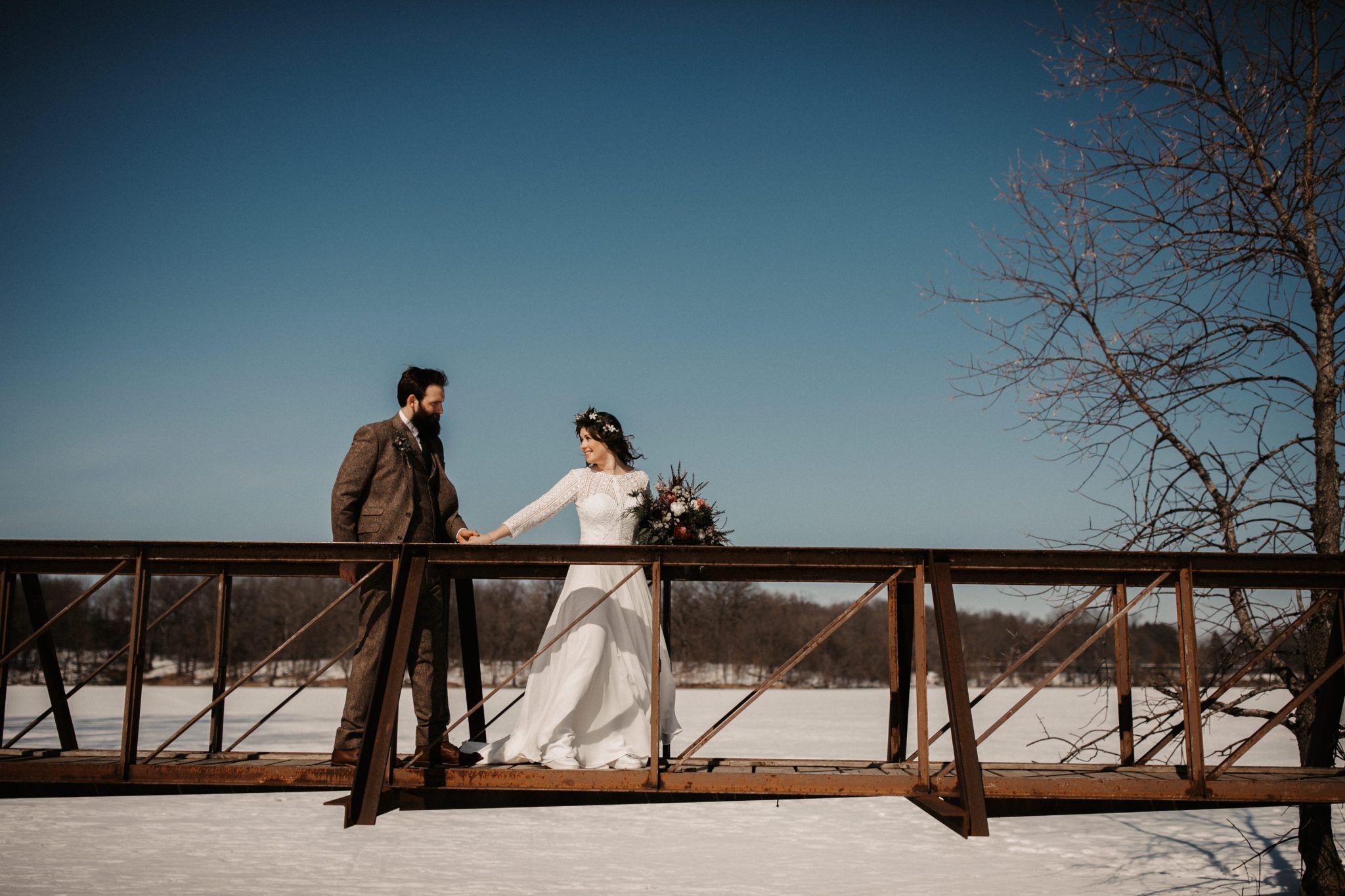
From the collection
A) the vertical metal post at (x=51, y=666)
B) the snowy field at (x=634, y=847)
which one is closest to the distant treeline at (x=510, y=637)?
the snowy field at (x=634, y=847)

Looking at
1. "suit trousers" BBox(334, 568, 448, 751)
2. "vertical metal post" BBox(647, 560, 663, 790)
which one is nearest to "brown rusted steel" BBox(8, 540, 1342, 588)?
"vertical metal post" BBox(647, 560, 663, 790)

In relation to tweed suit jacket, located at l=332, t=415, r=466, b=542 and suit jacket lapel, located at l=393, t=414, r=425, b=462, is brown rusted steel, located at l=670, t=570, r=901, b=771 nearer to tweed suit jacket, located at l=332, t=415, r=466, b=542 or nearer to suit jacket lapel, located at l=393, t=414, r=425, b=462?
tweed suit jacket, located at l=332, t=415, r=466, b=542

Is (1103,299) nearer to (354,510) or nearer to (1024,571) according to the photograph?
(1024,571)

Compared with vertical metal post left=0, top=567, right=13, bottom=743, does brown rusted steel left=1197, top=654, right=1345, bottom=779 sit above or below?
below

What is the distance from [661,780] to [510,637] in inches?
2411

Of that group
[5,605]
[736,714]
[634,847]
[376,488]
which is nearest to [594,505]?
[376,488]

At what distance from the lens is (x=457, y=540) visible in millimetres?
6844

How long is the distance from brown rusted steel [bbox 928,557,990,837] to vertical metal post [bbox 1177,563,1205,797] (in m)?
1.16

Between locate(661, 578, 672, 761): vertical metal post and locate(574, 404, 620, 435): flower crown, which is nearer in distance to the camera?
locate(661, 578, 672, 761): vertical metal post

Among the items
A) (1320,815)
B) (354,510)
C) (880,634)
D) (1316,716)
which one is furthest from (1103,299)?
(880,634)

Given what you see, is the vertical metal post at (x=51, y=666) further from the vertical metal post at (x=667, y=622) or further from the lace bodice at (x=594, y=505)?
the vertical metal post at (x=667, y=622)

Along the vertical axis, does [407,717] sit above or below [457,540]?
below

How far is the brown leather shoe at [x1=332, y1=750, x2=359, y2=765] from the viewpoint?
5.81m

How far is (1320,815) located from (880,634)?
73.4 meters
